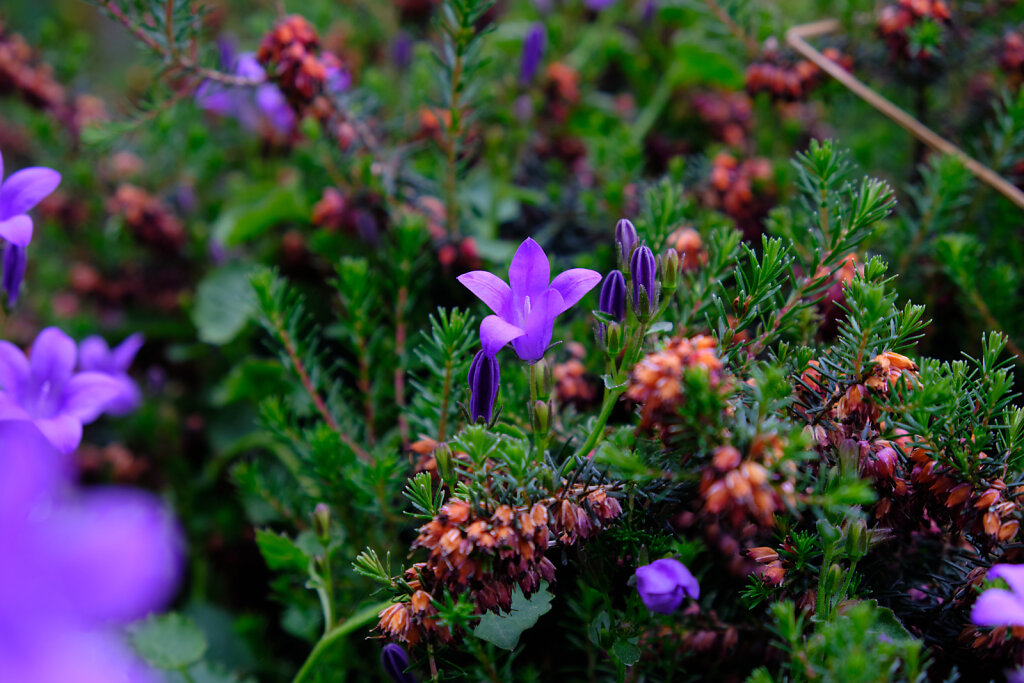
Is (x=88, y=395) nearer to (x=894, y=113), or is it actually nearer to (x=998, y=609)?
(x=998, y=609)

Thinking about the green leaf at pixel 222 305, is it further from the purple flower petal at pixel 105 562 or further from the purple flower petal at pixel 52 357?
the purple flower petal at pixel 105 562

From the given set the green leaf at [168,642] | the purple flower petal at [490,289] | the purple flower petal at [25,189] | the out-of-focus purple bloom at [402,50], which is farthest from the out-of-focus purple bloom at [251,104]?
the green leaf at [168,642]

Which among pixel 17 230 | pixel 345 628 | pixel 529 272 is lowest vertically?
pixel 345 628

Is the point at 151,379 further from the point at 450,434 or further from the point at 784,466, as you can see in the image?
the point at 784,466

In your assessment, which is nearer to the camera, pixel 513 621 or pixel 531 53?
pixel 513 621

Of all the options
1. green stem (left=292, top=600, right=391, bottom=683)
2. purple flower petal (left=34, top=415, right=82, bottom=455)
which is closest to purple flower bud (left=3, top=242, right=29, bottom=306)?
purple flower petal (left=34, top=415, right=82, bottom=455)

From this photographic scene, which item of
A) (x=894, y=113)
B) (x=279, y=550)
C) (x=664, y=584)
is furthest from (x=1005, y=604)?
(x=894, y=113)
